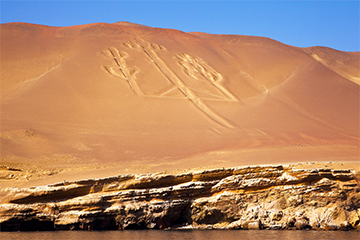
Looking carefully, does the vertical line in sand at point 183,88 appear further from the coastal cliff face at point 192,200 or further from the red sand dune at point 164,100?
the coastal cliff face at point 192,200

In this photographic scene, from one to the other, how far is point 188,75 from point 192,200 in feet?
66.6

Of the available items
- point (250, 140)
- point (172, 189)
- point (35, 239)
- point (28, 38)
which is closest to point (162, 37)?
point (28, 38)

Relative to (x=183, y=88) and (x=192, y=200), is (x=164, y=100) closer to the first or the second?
(x=183, y=88)

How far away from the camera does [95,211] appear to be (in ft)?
44.8

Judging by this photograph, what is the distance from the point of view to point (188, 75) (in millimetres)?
33281

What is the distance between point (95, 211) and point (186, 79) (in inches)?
796

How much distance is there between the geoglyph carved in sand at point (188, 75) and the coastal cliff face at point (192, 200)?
44.3 feet

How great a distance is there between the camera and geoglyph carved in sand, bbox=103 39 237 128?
3020cm

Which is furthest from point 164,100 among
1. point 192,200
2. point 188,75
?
point 192,200

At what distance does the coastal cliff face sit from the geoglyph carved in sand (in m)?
13.5

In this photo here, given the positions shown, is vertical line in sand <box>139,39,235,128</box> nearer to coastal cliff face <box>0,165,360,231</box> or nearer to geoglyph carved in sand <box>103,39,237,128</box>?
geoglyph carved in sand <box>103,39,237,128</box>

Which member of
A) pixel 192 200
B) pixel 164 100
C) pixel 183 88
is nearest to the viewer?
pixel 192 200

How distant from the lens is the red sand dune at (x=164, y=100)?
21.3m

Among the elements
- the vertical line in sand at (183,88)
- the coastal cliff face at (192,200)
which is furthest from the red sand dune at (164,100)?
the coastal cliff face at (192,200)
